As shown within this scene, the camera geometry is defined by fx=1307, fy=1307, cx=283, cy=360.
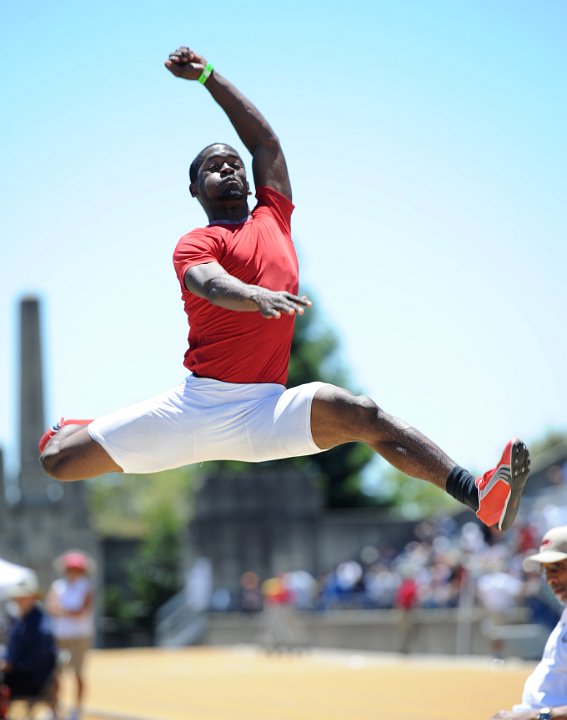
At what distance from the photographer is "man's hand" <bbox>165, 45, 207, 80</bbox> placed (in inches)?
274

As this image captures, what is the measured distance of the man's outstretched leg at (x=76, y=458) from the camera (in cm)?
648

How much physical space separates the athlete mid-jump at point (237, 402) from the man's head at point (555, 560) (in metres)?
0.52

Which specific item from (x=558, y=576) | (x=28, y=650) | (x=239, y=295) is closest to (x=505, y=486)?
(x=558, y=576)

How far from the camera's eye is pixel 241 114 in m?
6.98

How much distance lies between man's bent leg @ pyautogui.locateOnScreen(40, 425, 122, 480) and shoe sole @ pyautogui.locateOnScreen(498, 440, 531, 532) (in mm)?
1967

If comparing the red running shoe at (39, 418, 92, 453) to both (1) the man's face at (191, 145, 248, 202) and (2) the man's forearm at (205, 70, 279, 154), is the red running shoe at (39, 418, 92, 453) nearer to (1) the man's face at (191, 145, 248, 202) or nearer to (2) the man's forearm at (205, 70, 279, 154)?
(1) the man's face at (191, 145, 248, 202)

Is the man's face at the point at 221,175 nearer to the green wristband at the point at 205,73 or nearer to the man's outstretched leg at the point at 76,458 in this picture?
the green wristband at the point at 205,73

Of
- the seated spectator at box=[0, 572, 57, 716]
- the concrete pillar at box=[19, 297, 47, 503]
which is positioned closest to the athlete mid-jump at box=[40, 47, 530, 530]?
the seated spectator at box=[0, 572, 57, 716]

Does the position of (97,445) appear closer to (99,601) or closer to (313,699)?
(313,699)

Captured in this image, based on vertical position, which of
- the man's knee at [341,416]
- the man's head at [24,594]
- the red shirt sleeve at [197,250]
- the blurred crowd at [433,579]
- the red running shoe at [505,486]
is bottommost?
the blurred crowd at [433,579]

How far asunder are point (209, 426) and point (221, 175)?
1270mm

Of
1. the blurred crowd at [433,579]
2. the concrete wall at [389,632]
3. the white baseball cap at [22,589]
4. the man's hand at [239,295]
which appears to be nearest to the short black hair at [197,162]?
the man's hand at [239,295]

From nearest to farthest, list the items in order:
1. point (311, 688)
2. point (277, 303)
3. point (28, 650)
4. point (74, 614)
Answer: point (277, 303)
point (28, 650)
point (74, 614)
point (311, 688)

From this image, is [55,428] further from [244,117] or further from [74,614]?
[74,614]
